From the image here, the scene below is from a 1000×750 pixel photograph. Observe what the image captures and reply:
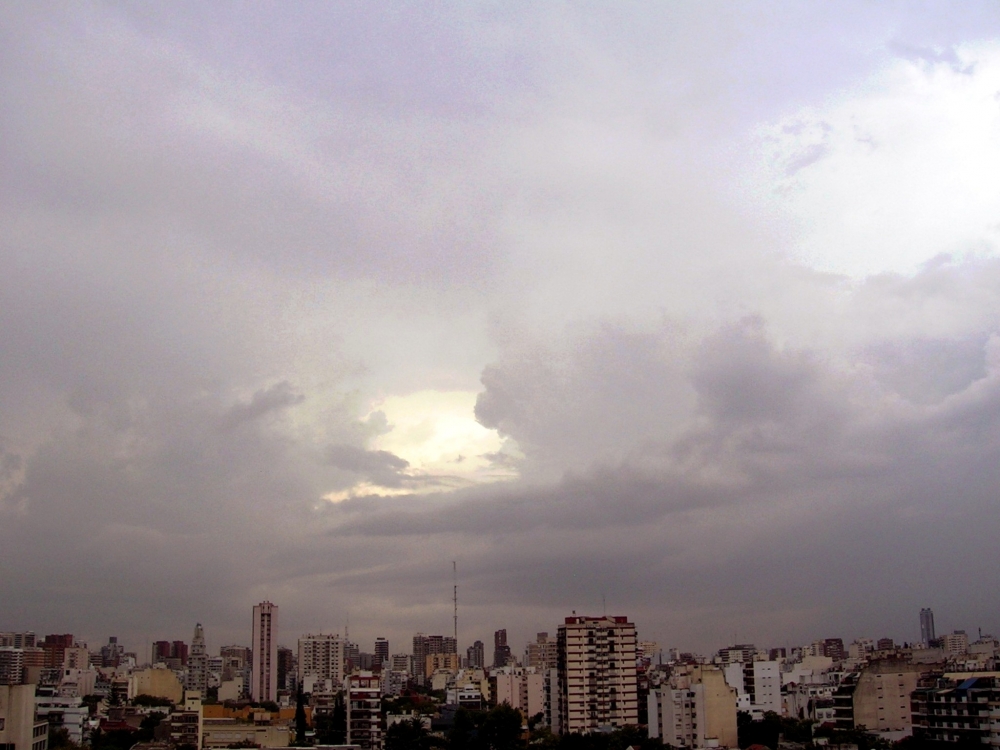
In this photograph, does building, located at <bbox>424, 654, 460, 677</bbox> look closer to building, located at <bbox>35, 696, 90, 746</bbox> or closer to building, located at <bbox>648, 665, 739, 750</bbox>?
building, located at <bbox>35, 696, 90, 746</bbox>

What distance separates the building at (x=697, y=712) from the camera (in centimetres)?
5266

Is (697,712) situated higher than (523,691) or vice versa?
(697,712)

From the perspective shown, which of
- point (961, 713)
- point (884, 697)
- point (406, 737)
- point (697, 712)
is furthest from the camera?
point (406, 737)

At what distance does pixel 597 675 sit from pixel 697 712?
8148 millimetres

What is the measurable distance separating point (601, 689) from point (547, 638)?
6947cm

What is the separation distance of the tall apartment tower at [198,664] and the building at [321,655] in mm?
10323

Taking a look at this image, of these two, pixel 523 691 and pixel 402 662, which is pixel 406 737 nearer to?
pixel 523 691

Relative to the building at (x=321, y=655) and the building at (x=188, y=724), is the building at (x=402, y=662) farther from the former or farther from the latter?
the building at (x=188, y=724)

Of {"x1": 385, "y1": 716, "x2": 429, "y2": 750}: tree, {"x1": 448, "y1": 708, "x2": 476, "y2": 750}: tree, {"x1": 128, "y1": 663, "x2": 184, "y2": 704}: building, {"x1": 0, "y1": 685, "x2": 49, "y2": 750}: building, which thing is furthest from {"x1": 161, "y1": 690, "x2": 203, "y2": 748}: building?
{"x1": 128, "y1": 663, "x2": 184, "y2": 704}: building

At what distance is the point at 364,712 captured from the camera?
2142 inches

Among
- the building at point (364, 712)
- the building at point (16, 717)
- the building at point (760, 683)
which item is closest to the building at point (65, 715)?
the building at point (364, 712)

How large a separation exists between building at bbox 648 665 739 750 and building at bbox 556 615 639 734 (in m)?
5.03

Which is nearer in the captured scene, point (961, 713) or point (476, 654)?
point (961, 713)

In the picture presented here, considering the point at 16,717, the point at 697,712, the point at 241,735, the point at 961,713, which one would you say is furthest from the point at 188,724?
→ the point at 961,713
